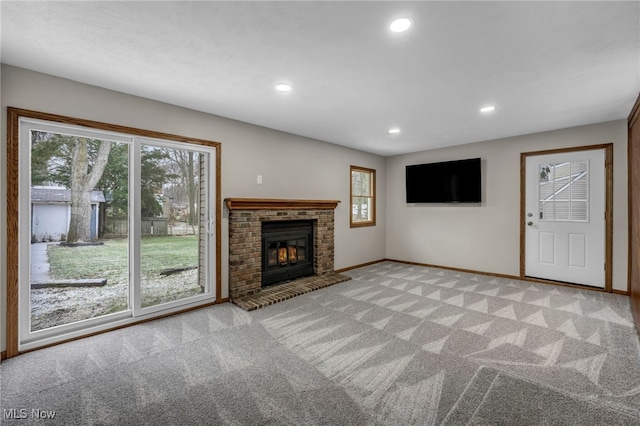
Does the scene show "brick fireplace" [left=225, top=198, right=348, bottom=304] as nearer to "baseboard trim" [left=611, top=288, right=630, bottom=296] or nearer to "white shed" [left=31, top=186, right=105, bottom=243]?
"white shed" [left=31, top=186, right=105, bottom=243]

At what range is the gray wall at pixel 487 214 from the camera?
3857 mm

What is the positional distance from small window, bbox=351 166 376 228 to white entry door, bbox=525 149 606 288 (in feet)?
8.97

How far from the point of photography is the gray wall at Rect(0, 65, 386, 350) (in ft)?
7.97

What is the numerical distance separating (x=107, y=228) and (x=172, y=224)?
25.5 inches

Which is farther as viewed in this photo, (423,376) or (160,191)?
(160,191)

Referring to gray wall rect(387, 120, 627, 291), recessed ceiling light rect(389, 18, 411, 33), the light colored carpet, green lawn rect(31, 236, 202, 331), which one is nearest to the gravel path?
green lawn rect(31, 236, 202, 331)

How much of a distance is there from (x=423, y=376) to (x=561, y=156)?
424cm

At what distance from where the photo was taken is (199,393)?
6.23 feet

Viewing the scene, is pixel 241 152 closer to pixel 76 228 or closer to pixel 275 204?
pixel 275 204

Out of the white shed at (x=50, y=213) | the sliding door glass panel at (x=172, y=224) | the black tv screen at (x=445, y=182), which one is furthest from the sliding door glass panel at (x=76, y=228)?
the black tv screen at (x=445, y=182)

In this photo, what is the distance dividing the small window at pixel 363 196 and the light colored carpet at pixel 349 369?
8.67 feet

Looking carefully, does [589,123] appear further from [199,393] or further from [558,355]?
[199,393]

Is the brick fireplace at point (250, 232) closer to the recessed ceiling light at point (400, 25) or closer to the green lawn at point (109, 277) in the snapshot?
the green lawn at point (109, 277)

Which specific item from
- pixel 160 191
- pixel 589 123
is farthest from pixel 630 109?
pixel 160 191
